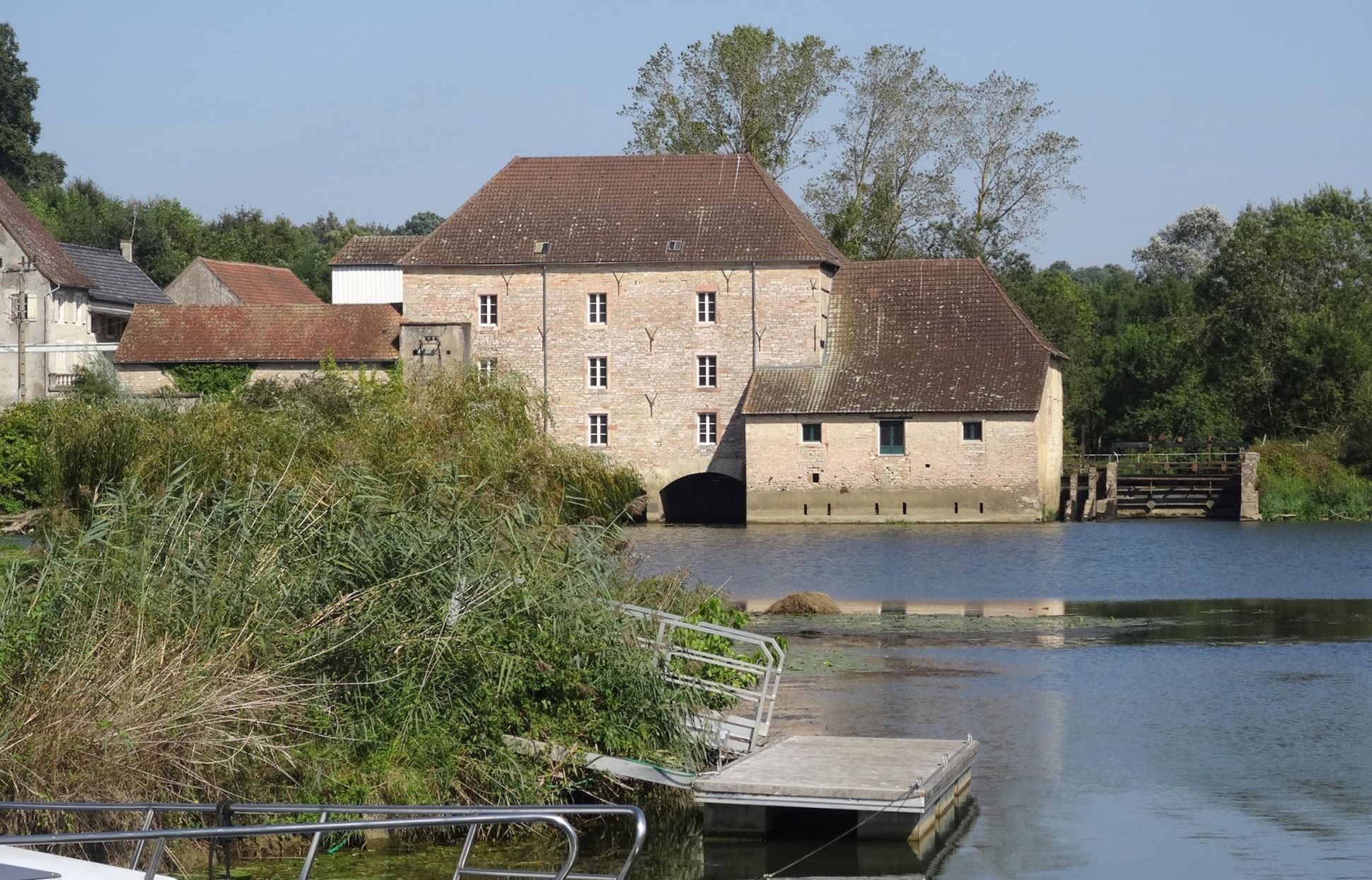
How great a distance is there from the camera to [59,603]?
38.2 feet

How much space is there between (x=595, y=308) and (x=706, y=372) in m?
3.73

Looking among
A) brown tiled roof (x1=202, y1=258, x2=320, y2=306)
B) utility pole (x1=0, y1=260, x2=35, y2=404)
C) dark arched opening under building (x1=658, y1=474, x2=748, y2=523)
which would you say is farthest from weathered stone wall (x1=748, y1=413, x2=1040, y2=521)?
utility pole (x1=0, y1=260, x2=35, y2=404)

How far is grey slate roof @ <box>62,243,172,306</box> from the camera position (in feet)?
194

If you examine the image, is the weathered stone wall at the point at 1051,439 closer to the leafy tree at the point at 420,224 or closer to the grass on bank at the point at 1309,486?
the grass on bank at the point at 1309,486

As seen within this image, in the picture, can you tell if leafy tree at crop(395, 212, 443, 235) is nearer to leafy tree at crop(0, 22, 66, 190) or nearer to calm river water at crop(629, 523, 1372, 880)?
leafy tree at crop(0, 22, 66, 190)

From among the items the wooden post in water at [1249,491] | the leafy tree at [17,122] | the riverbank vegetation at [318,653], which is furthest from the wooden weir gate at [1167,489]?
the leafy tree at [17,122]

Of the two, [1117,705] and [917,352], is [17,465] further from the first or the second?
[1117,705]

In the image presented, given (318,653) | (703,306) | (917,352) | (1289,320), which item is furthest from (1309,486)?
(318,653)

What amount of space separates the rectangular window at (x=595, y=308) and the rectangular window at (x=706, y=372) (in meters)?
3.06

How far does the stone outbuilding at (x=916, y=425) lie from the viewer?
47.5m

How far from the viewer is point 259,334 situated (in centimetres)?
5119

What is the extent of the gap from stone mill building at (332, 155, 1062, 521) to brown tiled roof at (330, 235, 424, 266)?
1477 cm

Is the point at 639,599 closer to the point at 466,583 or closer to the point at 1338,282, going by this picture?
the point at 466,583

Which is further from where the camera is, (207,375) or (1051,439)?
(1051,439)
